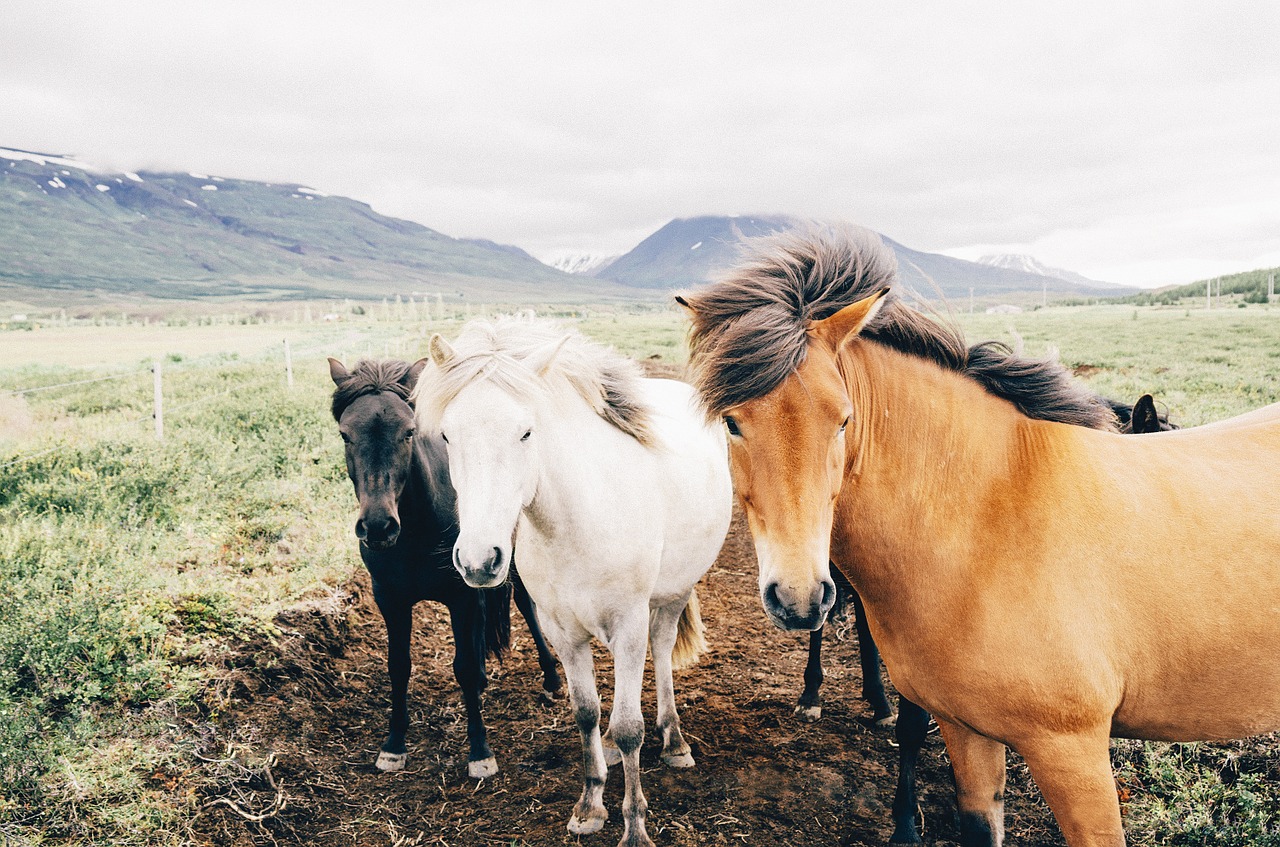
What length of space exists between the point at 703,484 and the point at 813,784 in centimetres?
184

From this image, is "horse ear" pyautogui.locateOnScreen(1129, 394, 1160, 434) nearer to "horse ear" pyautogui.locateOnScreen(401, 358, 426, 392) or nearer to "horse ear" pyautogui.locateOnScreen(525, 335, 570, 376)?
"horse ear" pyautogui.locateOnScreen(525, 335, 570, 376)

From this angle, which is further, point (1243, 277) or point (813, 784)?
point (1243, 277)

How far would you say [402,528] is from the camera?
429 centimetres

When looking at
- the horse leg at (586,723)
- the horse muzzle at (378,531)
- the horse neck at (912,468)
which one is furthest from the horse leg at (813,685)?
the horse muzzle at (378,531)

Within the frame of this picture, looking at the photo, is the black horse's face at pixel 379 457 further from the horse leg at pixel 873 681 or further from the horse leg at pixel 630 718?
the horse leg at pixel 873 681

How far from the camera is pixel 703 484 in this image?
14.1 ft

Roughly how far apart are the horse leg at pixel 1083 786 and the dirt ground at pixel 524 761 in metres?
1.52

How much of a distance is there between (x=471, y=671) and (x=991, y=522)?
3332 millimetres

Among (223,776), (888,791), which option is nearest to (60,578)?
(223,776)

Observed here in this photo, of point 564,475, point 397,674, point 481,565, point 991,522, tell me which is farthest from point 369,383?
point 991,522

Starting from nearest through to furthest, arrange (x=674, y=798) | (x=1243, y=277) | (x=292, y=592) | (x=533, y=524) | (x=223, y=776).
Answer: (x=533, y=524), (x=223, y=776), (x=674, y=798), (x=292, y=592), (x=1243, y=277)

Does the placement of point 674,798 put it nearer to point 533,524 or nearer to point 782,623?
point 533,524

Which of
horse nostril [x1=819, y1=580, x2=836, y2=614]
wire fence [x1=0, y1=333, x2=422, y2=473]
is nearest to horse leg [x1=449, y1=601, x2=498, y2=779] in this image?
wire fence [x1=0, y1=333, x2=422, y2=473]

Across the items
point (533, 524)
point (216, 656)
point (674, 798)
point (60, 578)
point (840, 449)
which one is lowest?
point (674, 798)
